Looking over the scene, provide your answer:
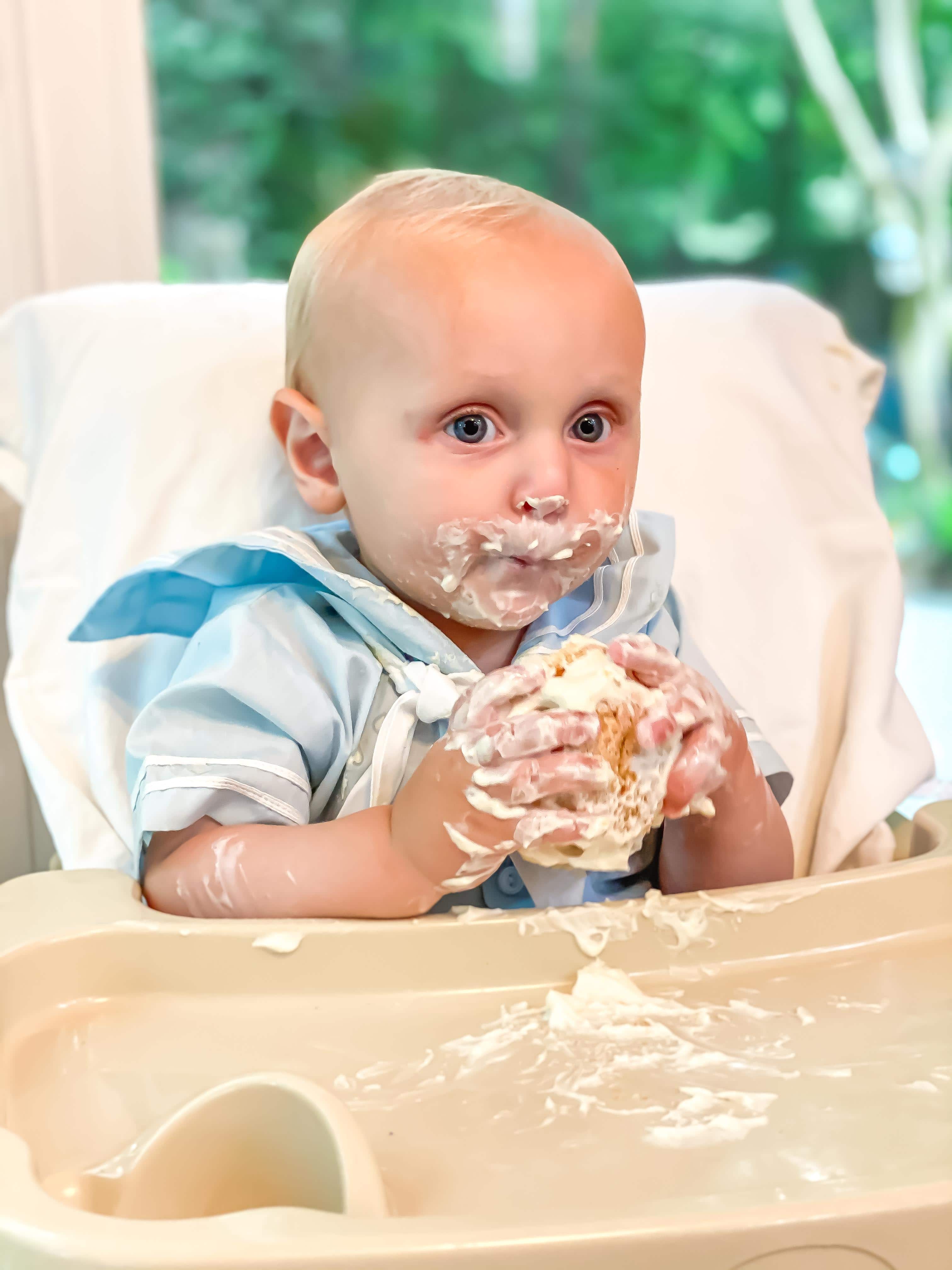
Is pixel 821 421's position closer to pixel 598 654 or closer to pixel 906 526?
pixel 598 654

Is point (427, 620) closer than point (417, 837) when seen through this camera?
No

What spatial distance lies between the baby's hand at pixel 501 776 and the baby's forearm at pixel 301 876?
0.02 meters

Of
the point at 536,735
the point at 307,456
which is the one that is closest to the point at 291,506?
the point at 307,456

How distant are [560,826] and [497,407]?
260 mm

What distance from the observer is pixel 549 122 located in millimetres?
1771

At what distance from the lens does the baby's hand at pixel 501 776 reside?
0.66 m

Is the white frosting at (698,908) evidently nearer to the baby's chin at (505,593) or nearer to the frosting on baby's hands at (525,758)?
the frosting on baby's hands at (525,758)

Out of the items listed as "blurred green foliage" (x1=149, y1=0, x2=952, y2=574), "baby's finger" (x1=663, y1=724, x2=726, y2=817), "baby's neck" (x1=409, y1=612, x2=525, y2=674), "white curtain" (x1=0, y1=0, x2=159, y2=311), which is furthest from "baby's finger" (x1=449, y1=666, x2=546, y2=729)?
"blurred green foliage" (x1=149, y1=0, x2=952, y2=574)

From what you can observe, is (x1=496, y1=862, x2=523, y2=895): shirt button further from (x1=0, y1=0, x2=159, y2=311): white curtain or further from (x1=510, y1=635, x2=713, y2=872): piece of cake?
(x1=0, y1=0, x2=159, y2=311): white curtain

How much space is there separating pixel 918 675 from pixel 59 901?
1.69m

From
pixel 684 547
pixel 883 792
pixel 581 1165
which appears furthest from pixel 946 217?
pixel 581 1165

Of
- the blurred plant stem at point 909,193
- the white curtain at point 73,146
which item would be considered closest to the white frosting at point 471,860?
the white curtain at point 73,146

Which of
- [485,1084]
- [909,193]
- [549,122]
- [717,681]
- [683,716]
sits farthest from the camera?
[909,193]

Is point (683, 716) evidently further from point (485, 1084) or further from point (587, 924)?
point (485, 1084)
